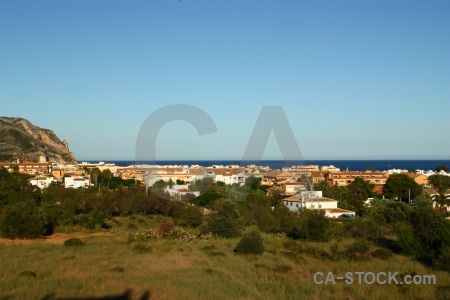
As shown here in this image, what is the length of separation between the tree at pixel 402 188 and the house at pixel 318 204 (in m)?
12.6

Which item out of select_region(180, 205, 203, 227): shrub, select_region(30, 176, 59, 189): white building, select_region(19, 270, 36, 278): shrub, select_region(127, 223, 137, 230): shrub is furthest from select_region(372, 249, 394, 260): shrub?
select_region(30, 176, 59, 189): white building

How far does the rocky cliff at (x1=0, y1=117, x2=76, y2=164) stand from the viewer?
4117 inches

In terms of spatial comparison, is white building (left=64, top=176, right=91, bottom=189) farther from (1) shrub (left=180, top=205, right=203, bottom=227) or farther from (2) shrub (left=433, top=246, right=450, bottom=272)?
(2) shrub (left=433, top=246, right=450, bottom=272)

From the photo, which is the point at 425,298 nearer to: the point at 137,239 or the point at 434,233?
the point at 434,233

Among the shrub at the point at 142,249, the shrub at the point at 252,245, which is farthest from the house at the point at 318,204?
the shrub at the point at 142,249

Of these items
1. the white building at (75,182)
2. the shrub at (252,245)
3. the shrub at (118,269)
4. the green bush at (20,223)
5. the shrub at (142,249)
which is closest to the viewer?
the shrub at (118,269)

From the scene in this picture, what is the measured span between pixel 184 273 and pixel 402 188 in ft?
146

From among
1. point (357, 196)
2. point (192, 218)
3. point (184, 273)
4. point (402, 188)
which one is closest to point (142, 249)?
point (184, 273)

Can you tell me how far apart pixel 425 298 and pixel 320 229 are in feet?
40.5

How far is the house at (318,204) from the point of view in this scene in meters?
39.2

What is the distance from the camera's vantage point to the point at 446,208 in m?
42.1

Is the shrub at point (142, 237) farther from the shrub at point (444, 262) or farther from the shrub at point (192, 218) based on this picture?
the shrub at point (444, 262)

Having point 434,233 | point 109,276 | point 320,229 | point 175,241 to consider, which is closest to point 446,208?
point 320,229

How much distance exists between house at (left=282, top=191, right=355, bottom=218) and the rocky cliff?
7674 cm
